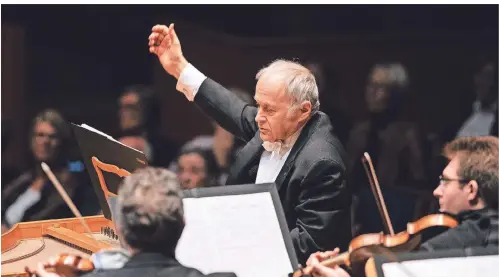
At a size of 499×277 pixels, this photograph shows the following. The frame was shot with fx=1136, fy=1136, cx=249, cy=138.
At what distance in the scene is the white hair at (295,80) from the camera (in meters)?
3.32

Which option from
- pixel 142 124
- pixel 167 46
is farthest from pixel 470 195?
pixel 142 124

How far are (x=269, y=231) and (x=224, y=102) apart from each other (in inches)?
32.1

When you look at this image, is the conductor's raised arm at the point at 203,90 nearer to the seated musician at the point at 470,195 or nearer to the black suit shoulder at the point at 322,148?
the black suit shoulder at the point at 322,148

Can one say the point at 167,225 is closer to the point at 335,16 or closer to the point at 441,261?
the point at 441,261

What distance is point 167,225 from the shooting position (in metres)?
2.65

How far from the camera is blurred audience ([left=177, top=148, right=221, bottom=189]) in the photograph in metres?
4.46

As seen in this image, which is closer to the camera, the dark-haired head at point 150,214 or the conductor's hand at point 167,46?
the dark-haired head at point 150,214

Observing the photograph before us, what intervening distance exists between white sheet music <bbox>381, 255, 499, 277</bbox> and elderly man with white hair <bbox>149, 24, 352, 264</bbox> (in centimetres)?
62

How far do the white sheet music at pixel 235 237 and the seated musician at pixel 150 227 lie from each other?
291 mm

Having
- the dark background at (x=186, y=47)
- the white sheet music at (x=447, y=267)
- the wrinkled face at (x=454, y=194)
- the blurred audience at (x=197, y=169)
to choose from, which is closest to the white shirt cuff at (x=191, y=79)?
the blurred audience at (x=197, y=169)

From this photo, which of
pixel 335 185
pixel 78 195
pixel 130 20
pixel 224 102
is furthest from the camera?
pixel 130 20

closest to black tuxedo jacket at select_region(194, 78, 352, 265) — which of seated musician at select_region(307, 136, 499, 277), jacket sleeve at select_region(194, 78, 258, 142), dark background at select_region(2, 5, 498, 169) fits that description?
jacket sleeve at select_region(194, 78, 258, 142)

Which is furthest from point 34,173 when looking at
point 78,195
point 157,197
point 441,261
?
point 441,261

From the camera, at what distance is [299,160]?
10.9ft
